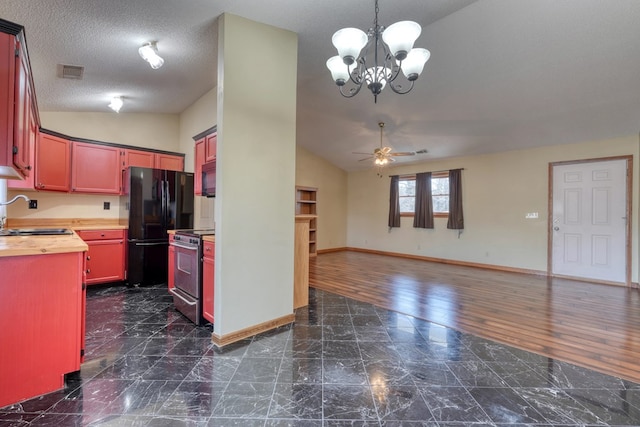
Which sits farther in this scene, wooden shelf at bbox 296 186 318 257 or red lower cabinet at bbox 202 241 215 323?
wooden shelf at bbox 296 186 318 257

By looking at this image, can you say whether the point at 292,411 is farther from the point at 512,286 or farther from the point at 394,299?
the point at 512,286

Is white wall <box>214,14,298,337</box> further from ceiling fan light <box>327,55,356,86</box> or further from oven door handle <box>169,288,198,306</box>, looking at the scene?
ceiling fan light <box>327,55,356,86</box>

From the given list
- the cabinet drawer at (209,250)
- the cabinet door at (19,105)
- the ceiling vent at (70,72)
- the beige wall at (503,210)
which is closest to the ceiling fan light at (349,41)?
the cabinet drawer at (209,250)

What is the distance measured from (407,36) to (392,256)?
636 centimetres

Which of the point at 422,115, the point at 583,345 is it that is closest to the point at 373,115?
the point at 422,115

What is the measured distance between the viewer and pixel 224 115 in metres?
2.40

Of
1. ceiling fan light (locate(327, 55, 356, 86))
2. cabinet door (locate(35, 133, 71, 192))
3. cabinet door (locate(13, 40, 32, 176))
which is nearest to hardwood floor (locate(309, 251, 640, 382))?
ceiling fan light (locate(327, 55, 356, 86))

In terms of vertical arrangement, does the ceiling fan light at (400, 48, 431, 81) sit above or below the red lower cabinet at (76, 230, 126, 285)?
above

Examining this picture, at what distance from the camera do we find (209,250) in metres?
2.64

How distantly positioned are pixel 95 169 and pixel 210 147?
2.04 m

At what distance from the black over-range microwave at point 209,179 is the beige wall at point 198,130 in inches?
39.7

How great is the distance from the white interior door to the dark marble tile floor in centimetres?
401

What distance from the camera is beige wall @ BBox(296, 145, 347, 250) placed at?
7688 mm

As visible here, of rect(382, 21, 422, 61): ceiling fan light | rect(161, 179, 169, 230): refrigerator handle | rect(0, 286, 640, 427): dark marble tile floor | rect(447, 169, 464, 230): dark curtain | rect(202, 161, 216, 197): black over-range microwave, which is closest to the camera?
rect(0, 286, 640, 427): dark marble tile floor
